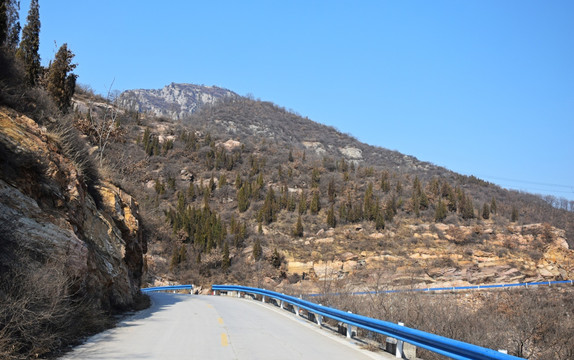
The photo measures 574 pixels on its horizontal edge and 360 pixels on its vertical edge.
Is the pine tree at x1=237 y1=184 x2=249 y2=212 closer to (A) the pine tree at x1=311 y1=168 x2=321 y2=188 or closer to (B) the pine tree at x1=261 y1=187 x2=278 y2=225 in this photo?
(B) the pine tree at x1=261 y1=187 x2=278 y2=225

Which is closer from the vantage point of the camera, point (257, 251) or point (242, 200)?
point (257, 251)

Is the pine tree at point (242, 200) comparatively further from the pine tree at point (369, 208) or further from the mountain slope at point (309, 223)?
the pine tree at point (369, 208)

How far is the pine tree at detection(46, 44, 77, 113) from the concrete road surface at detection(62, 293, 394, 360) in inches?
801

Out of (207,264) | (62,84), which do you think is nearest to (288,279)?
(207,264)

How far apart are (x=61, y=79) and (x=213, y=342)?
2605 cm

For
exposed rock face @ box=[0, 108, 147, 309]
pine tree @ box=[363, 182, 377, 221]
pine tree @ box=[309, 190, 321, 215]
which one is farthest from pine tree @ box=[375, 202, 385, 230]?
exposed rock face @ box=[0, 108, 147, 309]

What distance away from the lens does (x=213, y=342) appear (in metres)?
9.47

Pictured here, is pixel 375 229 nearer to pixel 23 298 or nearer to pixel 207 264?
pixel 207 264

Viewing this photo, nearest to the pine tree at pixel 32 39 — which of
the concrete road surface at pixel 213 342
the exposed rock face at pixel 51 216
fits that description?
the exposed rock face at pixel 51 216

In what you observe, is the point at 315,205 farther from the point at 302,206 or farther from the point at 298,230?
the point at 298,230

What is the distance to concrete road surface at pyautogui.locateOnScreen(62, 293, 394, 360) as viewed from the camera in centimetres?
793

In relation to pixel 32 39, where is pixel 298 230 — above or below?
below

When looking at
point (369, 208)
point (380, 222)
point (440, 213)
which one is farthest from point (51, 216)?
point (440, 213)

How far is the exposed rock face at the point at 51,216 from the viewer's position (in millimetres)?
9602
